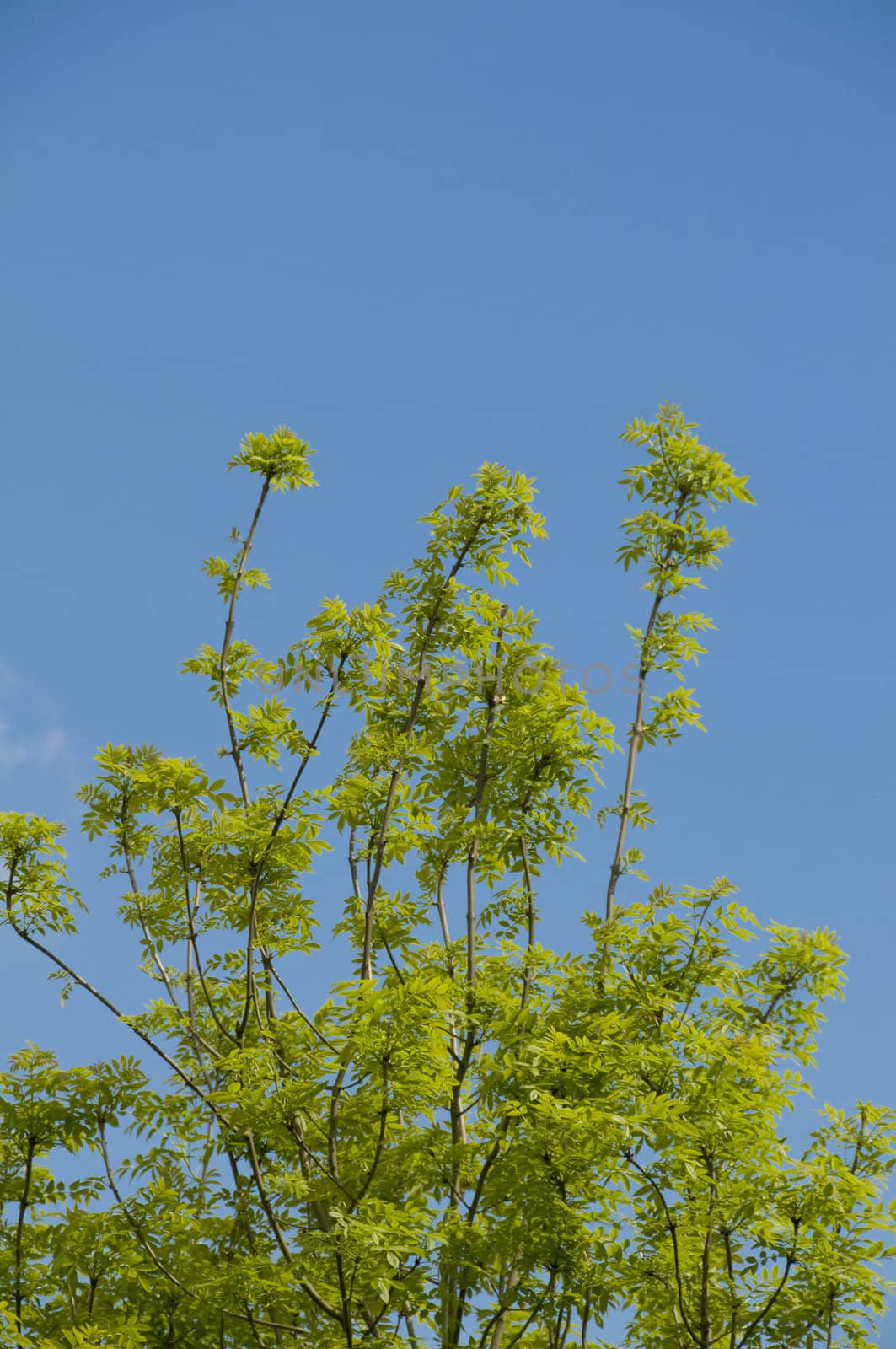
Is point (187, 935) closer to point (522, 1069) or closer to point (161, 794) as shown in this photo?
point (161, 794)

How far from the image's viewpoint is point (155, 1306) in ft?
22.5

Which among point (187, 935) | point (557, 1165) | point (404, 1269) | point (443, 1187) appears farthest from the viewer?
point (187, 935)

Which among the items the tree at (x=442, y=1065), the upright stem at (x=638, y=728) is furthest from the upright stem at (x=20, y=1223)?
the upright stem at (x=638, y=728)

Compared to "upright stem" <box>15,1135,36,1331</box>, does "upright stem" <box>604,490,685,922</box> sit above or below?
above

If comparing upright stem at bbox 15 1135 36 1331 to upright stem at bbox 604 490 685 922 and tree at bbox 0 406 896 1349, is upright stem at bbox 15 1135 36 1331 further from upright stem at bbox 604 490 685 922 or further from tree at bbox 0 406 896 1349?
upright stem at bbox 604 490 685 922

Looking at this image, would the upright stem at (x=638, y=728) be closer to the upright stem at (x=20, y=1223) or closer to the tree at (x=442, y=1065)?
the tree at (x=442, y=1065)

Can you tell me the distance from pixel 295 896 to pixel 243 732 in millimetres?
1059

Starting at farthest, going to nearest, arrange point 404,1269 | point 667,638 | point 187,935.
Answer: point 667,638
point 187,935
point 404,1269

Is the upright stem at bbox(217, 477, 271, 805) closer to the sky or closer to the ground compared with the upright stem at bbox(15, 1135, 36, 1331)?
closer to the sky

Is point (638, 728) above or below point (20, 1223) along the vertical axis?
above

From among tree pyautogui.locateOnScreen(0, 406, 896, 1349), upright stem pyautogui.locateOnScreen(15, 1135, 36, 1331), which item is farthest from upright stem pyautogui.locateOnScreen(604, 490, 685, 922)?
upright stem pyautogui.locateOnScreen(15, 1135, 36, 1331)

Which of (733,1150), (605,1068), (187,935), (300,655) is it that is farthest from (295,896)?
(733,1150)

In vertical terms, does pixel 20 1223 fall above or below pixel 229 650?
below

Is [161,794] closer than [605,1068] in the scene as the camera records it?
No
